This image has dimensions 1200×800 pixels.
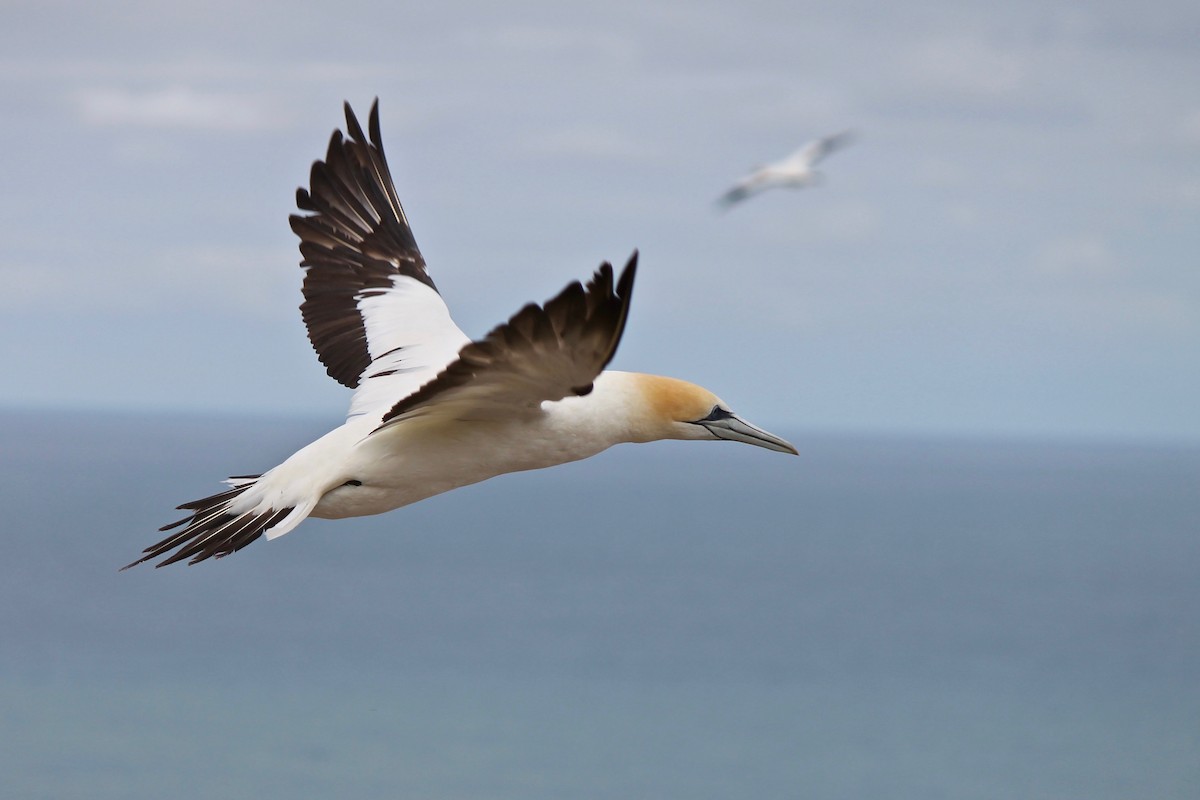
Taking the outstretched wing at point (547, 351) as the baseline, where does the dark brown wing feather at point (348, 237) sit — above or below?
above

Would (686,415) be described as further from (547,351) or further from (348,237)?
(348,237)

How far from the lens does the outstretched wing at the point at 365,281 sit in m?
8.77

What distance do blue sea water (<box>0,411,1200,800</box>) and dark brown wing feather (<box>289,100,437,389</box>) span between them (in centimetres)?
6555

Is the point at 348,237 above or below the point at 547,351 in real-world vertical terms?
above

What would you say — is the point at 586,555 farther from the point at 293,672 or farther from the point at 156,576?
the point at 293,672

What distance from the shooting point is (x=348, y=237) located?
978 cm

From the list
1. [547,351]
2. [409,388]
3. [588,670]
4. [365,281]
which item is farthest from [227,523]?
[588,670]

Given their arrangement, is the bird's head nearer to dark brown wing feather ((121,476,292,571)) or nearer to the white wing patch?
the white wing patch

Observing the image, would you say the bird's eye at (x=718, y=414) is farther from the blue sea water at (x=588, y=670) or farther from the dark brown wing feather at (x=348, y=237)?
the blue sea water at (x=588, y=670)

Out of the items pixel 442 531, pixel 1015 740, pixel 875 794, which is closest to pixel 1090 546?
pixel 442 531

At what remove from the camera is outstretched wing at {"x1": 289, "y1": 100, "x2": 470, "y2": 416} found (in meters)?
8.77

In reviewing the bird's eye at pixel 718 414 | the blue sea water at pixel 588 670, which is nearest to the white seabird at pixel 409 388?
the bird's eye at pixel 718 414

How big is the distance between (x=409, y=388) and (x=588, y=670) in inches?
3403

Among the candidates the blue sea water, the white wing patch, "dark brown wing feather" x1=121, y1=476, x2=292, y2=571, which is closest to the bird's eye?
the white wing patch
